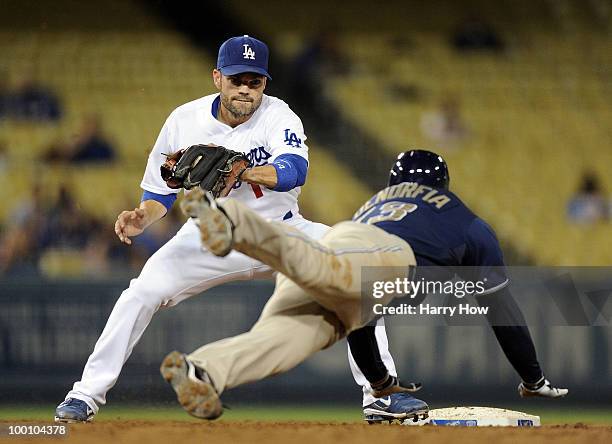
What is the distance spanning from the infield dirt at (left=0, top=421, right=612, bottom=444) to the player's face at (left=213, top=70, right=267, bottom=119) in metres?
1.66

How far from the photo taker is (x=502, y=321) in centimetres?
495

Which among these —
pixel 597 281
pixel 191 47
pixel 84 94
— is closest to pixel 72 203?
pixel 84 94

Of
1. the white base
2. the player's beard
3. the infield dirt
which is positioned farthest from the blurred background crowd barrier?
the infield dirt

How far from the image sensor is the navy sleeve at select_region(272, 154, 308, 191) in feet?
17.0

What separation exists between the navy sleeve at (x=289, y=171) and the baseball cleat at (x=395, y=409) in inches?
48.7

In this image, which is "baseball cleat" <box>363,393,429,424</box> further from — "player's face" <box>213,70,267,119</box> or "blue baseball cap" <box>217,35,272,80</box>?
"blue baseball cap" <box>217,35,272,80</box>

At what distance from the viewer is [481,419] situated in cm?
580

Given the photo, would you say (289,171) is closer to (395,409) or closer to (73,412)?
(395,409)

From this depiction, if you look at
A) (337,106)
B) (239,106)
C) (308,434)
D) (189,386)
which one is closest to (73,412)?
(308,434)

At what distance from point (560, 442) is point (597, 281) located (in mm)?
4562

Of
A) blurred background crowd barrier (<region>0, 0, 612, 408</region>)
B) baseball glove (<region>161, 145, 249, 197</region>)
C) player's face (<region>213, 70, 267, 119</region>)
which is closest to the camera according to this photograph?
baseball glove (<region>161, 145, 249, 197</region>)

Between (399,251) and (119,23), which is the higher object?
(119,23)

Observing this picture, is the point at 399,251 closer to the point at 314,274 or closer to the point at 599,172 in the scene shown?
the point at 314,274

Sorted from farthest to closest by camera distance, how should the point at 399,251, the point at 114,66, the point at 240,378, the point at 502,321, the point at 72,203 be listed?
the point at 114,66 → the point at 72,203 → the point at 502,321 → the point at 399,251 → the point at 240,378
